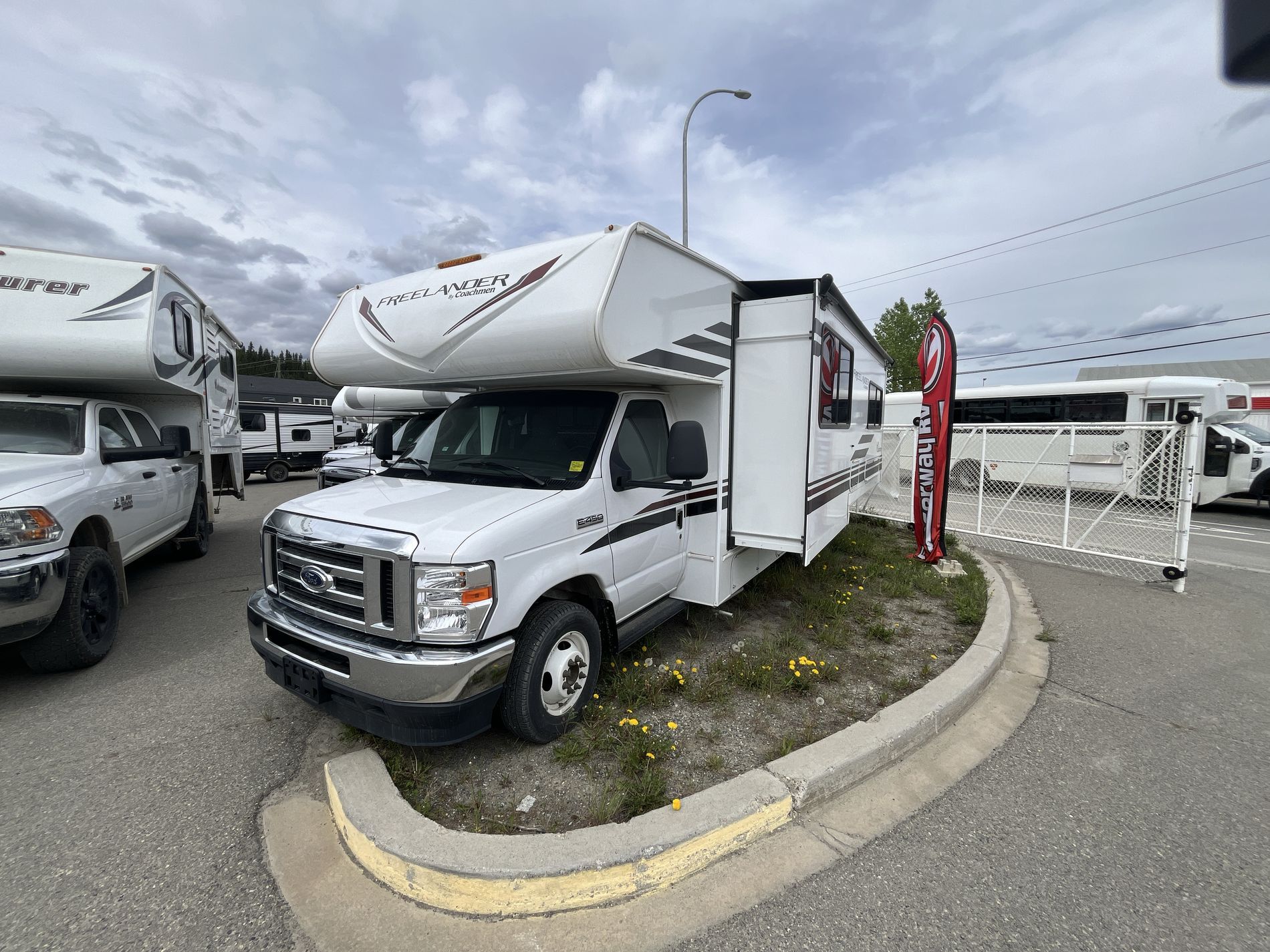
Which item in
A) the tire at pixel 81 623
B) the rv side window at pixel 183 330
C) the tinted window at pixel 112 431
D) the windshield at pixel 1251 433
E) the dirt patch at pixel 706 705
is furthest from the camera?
the windshield at pixel 1251 433

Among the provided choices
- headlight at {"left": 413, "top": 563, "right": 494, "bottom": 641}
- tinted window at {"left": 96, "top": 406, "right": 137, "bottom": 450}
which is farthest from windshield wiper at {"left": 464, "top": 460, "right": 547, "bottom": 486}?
tinted window at {"left": 96, "top": 406, "right": 137, "bottom": 450}

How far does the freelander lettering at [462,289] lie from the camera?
3.55 meters

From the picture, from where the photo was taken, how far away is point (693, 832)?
2410 millimetres

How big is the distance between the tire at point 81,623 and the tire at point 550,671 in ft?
10.9

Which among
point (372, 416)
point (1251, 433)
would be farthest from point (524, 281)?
point (1251, 433)

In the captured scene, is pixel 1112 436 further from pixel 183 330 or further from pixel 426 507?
pixel 183 330

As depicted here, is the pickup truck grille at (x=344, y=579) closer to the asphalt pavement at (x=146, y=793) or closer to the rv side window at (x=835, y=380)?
the asphalt pavement at (x=146, y=793)

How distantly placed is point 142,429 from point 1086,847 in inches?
334

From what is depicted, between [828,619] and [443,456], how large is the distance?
3.49m

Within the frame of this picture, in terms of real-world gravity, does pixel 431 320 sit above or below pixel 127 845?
above

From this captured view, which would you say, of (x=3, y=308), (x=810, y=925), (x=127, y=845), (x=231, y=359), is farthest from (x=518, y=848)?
(x=231, y=359)

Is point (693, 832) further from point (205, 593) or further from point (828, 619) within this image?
point (205, 593)

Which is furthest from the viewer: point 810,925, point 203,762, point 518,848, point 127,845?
point 203,762

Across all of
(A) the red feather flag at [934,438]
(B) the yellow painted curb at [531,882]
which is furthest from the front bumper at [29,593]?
(A) the red feather flag at [934,438]
